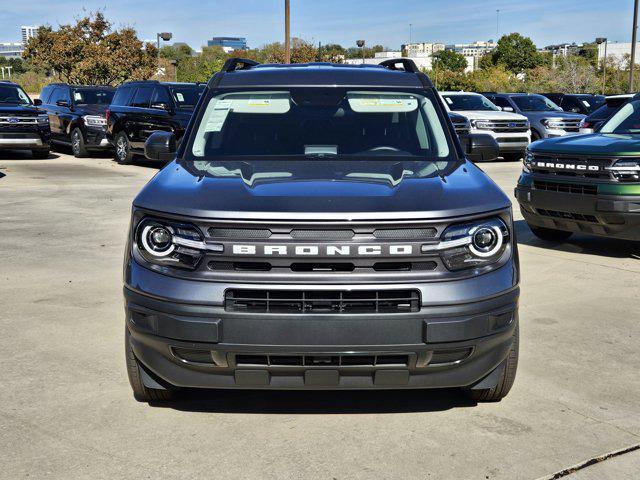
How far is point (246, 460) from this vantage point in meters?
3.69

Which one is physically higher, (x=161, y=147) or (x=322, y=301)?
(x=161, y=147)

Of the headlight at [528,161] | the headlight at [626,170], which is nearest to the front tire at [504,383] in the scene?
the headlight at [626,170]

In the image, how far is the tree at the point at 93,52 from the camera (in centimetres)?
4603

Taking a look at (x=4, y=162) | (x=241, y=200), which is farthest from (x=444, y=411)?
(x=4, y=162)

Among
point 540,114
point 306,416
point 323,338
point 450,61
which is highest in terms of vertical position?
point 450,61

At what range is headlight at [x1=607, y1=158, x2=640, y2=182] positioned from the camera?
7879mm

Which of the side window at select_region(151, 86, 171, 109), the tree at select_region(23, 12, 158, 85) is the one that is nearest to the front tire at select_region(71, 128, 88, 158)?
the side window at select_region(151, 86, 171, 109)

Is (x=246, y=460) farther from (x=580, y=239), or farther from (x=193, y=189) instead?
A: (x=580, y=239)

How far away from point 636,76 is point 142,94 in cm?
4681

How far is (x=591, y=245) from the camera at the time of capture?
363 inches

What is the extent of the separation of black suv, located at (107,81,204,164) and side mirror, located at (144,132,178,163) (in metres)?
11.9

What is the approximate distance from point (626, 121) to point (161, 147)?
5.74 meters

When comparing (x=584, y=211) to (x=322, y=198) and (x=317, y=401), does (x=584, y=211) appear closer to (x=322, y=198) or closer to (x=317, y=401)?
(x=317, y=401)

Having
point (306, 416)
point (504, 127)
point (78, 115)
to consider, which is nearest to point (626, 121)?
point (306, 416)
